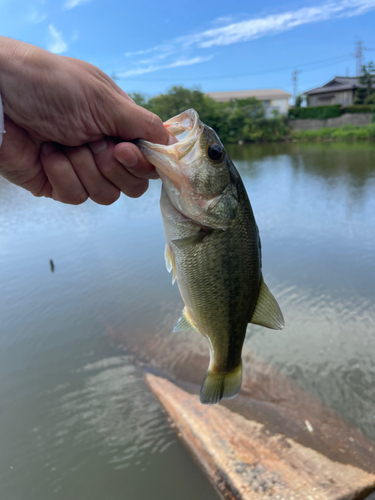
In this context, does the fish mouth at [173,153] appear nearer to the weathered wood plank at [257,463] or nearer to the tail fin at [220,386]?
the tail fin at [220,386]

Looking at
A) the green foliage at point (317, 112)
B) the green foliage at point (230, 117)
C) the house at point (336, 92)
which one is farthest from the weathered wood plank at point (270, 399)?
the house at point (336, 92)

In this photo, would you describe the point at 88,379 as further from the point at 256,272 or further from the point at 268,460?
the point at 256,272

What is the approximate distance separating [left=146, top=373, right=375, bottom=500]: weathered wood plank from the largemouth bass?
61.1 inches

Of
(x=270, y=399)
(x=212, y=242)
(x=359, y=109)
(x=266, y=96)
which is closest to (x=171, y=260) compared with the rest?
(x=212, y=242)

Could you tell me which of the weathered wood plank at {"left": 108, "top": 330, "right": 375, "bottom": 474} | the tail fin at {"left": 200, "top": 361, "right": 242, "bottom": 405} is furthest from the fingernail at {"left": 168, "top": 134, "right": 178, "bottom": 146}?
the weathered wood plank at {"left": 108, "top": 330, "right": 375, "bottom": 474}

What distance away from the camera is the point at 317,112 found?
44312mm

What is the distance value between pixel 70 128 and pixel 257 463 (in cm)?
303

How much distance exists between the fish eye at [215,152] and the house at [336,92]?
53164 millimetres

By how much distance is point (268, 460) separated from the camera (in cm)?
296

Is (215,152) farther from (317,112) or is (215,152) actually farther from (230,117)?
(317,112)

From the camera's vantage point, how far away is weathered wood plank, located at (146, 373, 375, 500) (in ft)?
8.88

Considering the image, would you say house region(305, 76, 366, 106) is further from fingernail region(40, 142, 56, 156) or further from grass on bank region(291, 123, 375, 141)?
fingernail region(40, 142, 56, 156)

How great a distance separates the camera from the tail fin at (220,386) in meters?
1.81

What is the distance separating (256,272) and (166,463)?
2.77m
